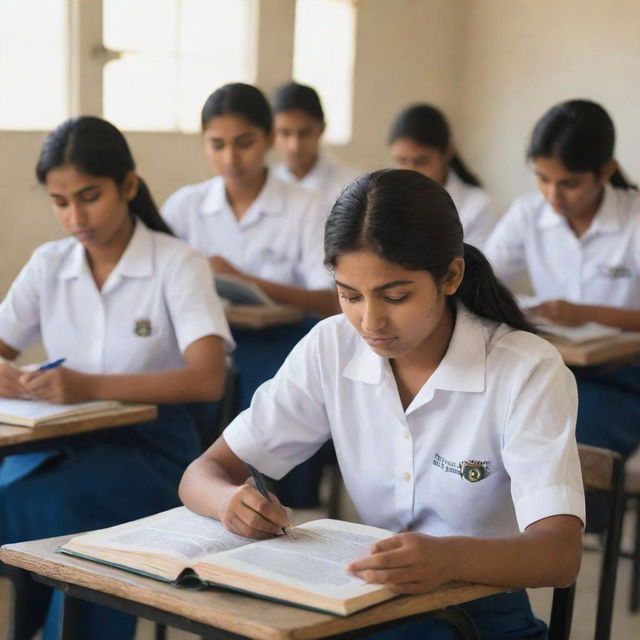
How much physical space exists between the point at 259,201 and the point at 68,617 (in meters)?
2.54

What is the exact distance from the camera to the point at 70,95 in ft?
13.8

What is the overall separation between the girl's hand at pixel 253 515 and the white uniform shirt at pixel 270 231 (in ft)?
7.87

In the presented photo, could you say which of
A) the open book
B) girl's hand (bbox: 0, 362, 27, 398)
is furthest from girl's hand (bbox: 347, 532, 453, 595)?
girl's hand (bbox: 0, 362, 27, 398)

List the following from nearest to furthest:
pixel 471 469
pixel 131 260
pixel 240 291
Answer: pixel 471 469, pixel 131 260, pixel 240 291

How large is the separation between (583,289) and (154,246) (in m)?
1.66

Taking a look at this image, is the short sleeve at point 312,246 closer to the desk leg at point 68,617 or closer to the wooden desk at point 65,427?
the wooden desk at point 65,427

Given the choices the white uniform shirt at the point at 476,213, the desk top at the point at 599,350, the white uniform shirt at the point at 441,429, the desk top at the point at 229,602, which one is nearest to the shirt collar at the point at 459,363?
the white uniform shirt at the point at 441,429

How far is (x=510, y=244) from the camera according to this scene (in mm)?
3949

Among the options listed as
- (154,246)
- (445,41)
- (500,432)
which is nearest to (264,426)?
(500,432)

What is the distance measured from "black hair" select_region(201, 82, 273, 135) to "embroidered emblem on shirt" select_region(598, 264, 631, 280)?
1.20m

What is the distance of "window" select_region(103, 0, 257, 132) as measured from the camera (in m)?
4.34

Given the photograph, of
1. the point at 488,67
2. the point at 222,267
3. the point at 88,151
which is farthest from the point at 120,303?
the point at 488,67

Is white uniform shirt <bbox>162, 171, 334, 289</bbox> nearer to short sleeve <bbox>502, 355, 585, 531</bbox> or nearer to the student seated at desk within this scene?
the student seated at desk

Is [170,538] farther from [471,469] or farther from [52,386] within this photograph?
[52,386]
